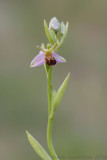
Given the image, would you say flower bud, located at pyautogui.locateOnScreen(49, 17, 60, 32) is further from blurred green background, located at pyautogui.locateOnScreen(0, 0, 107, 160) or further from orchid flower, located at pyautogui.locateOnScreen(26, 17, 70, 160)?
blurred green background, located at pyautogui.locateOnScreen(0, 0, 107, 160)

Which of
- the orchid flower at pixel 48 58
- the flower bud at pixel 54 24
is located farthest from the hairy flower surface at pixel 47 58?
the flower bud at pixel 54 24

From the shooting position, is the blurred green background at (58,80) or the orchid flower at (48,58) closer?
the orchid flower at (48,58)

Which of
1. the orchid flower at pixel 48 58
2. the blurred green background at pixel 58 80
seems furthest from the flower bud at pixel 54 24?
the blurred green background at pixel 58 80

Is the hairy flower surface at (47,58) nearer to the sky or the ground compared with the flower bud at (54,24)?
nearer to the ground

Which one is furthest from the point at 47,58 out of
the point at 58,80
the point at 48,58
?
the point at 58,80

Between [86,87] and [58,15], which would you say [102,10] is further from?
[86,87]

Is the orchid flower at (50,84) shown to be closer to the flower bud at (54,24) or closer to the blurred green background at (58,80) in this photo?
the flower bud at (54,24)

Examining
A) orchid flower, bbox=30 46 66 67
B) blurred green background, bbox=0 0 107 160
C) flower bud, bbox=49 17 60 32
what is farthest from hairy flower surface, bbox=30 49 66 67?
blurred green background, bbox=0 0 107 160

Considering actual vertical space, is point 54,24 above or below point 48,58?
above

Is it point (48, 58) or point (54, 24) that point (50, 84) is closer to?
point (48, 58)
